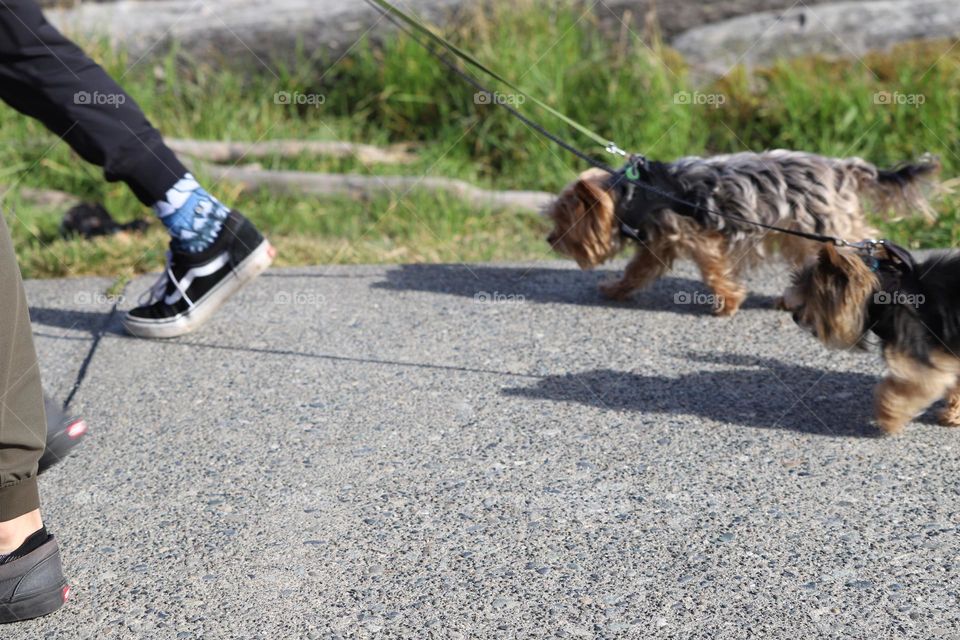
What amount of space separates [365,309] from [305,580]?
2117 mm

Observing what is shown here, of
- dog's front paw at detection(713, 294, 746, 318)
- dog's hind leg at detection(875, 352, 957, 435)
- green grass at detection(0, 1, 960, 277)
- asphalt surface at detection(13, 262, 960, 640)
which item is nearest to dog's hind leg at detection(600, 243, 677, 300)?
asphalt surface at detection(13, 262, 960, 640)

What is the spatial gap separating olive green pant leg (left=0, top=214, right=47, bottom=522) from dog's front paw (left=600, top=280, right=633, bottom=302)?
9.28 feet

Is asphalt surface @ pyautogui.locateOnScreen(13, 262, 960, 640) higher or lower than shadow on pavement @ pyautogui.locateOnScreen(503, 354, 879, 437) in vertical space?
higher

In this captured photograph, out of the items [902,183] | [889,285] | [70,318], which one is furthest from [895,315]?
[70,318]

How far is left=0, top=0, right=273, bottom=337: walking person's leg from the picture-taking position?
12.5ft

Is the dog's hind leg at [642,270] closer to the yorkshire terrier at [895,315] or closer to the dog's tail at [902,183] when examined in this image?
the dog's tail at [902,183]

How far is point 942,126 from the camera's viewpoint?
20.8 ft

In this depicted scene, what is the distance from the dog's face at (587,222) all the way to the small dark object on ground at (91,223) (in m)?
2.65

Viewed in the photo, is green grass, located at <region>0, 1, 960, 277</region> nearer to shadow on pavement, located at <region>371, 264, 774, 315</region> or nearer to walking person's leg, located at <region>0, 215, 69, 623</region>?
shadow on pavement, located at <region>371, 264, 774, 315</region>

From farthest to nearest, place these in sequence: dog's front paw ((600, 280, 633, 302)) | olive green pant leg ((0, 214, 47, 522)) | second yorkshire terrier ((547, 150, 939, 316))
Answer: dog's front paw ((600, 280, 633, 302)) → second yorkshire terrier ((547, 150, 939, 316)) → olive green pant leg ((0, 214, 47, 522))

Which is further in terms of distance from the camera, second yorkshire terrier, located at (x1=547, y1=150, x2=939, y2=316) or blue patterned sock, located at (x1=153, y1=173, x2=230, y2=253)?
second yorkshire terrier, located at (x1=547, y1=150, x2=939, y2=316)

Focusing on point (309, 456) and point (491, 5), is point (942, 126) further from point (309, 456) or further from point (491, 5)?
point (309, 456)

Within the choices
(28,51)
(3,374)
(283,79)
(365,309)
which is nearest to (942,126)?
(365,309)

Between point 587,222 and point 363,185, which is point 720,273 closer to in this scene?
point 587,222
